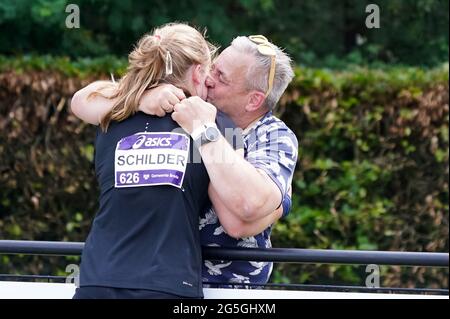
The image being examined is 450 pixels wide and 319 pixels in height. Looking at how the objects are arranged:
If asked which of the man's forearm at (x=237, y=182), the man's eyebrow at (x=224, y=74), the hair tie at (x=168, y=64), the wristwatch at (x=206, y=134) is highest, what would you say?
the hair tie at (x=168, y=64)

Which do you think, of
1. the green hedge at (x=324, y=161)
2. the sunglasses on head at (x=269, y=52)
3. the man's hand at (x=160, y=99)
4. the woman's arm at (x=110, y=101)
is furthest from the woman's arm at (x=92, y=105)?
the green hedge at (x=324, y=161)

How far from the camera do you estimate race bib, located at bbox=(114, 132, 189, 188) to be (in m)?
3.18

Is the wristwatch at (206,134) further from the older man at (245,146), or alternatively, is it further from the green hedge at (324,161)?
the green hedge at (324,161)

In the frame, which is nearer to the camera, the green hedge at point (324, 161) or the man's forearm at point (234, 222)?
the man's forearm at point (234, 222)

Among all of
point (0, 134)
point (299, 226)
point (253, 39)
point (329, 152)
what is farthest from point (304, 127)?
point (253, 39)

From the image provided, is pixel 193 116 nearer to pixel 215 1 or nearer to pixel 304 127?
pixel 304 127

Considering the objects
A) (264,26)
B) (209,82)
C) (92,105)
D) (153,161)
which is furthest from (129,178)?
(264,26)

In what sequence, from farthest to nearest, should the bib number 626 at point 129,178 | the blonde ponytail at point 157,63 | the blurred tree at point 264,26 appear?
the blurred tree at point 264,26 → the blonde ponytail at point 157,63 → the bib number 626 at point 129,178

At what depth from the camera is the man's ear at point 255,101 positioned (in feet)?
11.3

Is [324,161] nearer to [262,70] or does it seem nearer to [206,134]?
[262,70]

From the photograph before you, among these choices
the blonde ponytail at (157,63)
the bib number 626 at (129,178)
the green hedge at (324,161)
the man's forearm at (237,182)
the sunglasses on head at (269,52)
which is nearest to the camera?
the man's forearm at (237,182)

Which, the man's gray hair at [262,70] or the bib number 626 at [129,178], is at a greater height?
the man's gray hair at [262,70]

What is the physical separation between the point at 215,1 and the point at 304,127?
186cm

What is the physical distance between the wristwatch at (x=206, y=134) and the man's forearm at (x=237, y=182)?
0.7 inches
